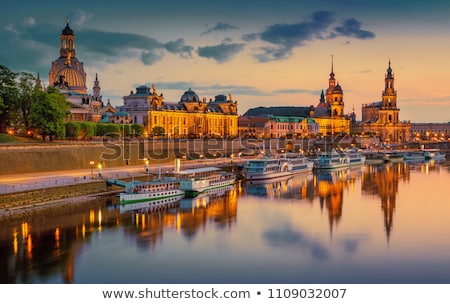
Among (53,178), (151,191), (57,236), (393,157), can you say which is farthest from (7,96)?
(393,157)

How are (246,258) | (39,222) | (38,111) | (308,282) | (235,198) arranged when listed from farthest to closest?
(38,111) < (235,198) < (39,222) < (246,258) < (308,282)

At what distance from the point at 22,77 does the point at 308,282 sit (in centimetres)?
2794

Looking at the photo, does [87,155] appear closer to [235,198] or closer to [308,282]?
[235,198]

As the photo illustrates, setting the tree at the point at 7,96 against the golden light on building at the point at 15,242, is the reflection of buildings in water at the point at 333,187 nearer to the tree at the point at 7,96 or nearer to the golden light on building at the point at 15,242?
the golden light on building at the point at 15,242

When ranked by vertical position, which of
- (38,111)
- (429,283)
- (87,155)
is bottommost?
(429,283)

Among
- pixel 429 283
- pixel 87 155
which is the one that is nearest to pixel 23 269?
pixel 429 283

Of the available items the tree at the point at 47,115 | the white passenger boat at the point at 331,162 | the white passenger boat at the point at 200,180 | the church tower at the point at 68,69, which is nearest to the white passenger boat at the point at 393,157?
the white passenger boat at the point at 331,162

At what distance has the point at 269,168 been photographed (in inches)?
1613

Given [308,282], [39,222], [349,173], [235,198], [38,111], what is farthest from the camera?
[349,173]

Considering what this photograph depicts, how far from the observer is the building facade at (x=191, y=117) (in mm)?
64938

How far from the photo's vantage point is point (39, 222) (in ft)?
70.8

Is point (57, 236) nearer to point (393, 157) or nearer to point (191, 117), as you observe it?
point (191, 117)

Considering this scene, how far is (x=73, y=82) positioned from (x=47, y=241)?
49405mm

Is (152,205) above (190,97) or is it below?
below
